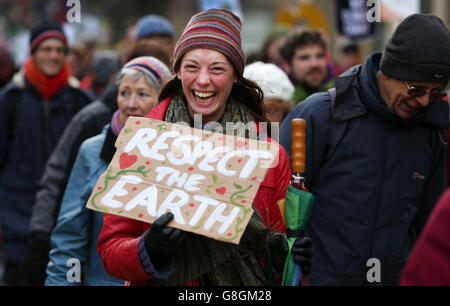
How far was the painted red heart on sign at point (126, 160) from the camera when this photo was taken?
→ 2.90m

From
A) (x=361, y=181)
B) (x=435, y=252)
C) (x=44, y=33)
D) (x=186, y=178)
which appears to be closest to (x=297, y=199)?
(x=186, y=178)

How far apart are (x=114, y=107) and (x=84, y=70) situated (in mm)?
7355

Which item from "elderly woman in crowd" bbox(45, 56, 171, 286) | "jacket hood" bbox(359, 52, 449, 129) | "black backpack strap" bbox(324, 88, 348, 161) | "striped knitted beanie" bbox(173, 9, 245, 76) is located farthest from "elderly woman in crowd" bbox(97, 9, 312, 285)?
"elderly woman in crowd" bbox(45, 56, 171, 286)

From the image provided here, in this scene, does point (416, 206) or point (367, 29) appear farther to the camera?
point (367, 29)

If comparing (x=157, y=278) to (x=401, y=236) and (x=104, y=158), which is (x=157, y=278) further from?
(x=401, y=236)

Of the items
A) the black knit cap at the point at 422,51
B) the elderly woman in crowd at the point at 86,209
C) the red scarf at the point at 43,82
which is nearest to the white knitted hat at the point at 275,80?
the elderly woman in crowd at the point at 86,209

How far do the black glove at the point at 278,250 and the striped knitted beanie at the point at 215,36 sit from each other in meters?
0.79

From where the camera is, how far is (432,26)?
3.69 metres

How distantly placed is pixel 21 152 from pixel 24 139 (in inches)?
4.7

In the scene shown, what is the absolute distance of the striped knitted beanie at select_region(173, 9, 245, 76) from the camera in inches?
123

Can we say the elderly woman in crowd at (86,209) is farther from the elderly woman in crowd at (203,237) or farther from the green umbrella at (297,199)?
the green umbrella at (297,199)

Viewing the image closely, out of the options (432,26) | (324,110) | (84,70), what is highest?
(432,26)

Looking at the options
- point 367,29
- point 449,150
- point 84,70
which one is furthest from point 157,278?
point 84,70

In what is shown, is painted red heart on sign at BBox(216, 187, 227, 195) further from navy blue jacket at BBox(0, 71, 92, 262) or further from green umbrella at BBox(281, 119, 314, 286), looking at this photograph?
navy blue jacket at BBox(0, 71, 92, 262)
